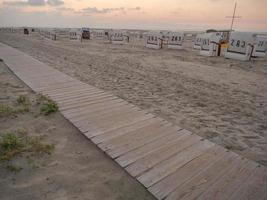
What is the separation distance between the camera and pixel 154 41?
25250 millimetres

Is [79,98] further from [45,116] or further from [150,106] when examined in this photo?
[150,106]

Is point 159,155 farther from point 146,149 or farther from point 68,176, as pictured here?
point 68,176

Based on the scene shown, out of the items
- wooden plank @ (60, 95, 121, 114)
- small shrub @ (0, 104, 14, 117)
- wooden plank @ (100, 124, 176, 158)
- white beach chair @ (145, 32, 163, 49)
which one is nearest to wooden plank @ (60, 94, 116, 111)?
wooden plank @ (60, 95, 121, 114)

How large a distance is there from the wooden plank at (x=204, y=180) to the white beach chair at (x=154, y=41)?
891 inches

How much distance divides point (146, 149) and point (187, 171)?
2.60ft

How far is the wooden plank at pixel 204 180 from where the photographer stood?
2675 mm

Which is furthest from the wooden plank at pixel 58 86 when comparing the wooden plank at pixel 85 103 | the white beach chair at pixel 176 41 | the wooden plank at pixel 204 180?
the white beach chair at pixel 176 41

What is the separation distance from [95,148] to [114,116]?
1318mm

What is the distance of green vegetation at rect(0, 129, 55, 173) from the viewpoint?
330cm

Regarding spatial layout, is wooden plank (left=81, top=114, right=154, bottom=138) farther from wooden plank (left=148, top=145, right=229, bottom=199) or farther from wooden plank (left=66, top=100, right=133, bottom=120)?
wooden plank (left=148, top=145, right=229, bottom=199)

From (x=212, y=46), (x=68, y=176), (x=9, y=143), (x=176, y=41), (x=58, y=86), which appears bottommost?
(x=68, y=176)

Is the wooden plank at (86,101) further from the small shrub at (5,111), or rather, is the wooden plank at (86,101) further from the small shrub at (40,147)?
the small shrub at (40,147)

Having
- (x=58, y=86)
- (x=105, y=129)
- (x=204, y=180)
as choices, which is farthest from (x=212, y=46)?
(x=204, y=180)

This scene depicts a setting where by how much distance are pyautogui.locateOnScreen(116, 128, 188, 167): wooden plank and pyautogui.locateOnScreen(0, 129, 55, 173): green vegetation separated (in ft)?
4.15
